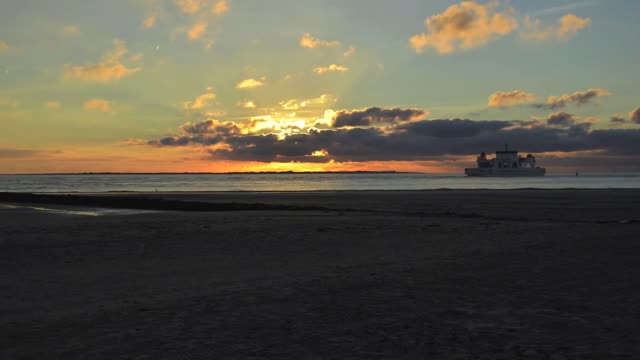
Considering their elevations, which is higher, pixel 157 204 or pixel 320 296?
pixel 157 204

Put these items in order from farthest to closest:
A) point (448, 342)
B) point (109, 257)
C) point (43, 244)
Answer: point (43, 244), point (109, 257), point (448, 342)

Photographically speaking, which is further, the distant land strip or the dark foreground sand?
the distant land strip

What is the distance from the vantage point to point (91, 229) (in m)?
25.9

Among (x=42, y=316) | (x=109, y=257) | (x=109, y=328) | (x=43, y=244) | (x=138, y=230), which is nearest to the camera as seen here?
(x=109, y=328)

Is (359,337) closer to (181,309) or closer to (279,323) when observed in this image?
(279,323)

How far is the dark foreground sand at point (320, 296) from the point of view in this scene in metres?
7.95

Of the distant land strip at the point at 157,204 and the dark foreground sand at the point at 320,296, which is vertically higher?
the distant land strip at the point at 157,204

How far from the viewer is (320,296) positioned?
11.4 meters

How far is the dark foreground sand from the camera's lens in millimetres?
7953

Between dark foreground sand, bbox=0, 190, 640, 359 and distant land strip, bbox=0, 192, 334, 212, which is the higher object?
distant land strip, bbox=0, 192, 334, 212

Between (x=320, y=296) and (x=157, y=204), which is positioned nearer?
(x=320, y=296)

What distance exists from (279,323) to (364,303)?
208cm

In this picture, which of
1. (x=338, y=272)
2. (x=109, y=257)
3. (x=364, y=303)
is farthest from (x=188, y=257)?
(x=364, y=303)

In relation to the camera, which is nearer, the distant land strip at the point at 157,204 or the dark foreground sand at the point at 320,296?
the dark foreground sand at the point at 320,296
